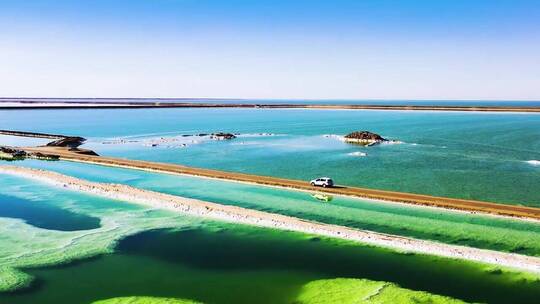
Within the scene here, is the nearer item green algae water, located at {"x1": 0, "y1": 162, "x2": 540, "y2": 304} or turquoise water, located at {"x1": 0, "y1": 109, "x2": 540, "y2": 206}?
green algae water, located at {"x1": 0, "y1": 162, "x2": 540, "y2": 304}

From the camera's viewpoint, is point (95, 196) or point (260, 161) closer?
point (95, 196)

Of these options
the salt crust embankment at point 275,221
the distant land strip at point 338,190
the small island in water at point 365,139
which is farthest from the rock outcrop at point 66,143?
the small island in water at point 365,139

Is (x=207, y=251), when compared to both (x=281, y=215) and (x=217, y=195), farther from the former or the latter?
(x=217, y=195)

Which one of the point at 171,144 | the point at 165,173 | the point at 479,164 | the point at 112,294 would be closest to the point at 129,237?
the point at 112,294

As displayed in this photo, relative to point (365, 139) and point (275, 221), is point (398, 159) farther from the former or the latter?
point (275, 221)

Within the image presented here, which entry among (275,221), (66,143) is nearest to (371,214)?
(275,221)

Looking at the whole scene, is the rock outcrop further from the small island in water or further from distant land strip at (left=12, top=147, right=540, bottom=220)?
the small island in water

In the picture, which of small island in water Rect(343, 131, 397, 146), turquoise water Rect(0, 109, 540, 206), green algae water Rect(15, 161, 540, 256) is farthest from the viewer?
small island in water Rect(343, 131, 397, 146)

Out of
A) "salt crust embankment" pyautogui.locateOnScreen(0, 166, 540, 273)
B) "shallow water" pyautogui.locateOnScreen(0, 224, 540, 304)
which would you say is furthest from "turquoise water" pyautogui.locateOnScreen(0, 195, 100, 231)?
"shallow water" pyautogui.locateOnScreen(0, 224, 540, 304)
